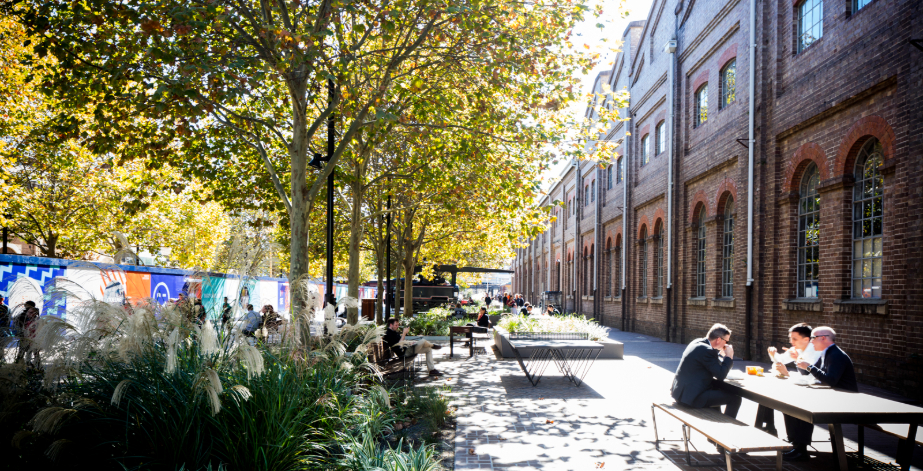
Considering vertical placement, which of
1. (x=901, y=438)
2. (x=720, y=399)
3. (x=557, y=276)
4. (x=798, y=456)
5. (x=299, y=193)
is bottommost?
(x=798, y=456)

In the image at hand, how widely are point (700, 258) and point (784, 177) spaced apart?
18.8 feet

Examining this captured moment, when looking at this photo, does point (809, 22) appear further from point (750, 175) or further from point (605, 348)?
point (605, 348)

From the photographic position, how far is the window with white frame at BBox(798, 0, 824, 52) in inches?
479

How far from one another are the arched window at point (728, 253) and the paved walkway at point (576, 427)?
199 inches

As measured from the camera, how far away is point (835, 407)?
Result: 5.13 metres

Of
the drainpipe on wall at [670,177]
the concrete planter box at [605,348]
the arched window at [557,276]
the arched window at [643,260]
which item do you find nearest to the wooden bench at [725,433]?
the concrete planter box at [605,348]

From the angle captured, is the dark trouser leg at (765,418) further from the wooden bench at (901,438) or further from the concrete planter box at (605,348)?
the concrete planter box at (605,348)

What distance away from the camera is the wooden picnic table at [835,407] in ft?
16.3

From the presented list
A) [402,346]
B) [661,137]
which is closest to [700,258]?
[661,137]

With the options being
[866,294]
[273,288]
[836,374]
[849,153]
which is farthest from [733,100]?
[273,288]

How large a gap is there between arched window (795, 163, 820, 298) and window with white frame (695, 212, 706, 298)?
18.4 feet

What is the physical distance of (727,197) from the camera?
16703 millimetres

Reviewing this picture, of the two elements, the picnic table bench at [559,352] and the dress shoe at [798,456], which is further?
the picnic table bench at [559,352]

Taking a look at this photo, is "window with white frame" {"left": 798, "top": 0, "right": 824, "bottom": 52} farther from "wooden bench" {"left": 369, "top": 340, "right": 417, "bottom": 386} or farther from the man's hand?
"wooden bench" {"left": 369, "top": 340, "right": 417, "bottom": 386}
